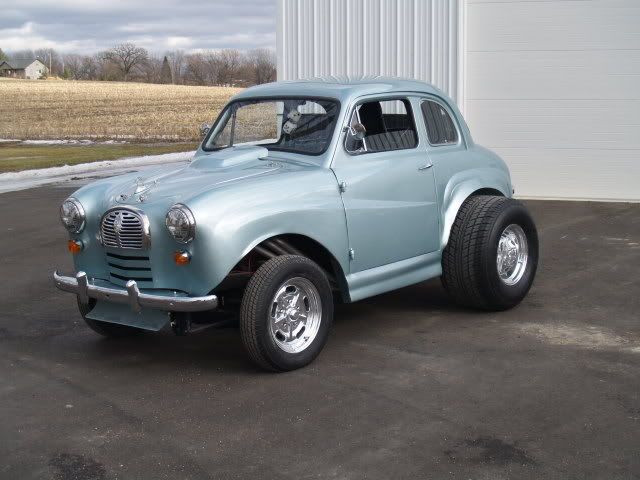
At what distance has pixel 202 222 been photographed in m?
5.85

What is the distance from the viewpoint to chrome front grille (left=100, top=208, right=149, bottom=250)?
20.0 ft

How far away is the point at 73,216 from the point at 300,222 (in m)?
1.55

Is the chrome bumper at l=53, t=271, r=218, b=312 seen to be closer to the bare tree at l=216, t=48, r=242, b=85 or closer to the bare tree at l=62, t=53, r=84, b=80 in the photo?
the bare tree at l=216, t=48, r=242, b=85

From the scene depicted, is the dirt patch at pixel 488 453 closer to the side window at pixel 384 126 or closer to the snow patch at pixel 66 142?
the side window at pixel 384 126

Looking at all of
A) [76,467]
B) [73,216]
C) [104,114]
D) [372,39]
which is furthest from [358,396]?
[104,114]

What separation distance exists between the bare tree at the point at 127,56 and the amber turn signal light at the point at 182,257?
116m

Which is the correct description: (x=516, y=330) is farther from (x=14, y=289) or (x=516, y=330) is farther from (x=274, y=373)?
(x=14, y=289)

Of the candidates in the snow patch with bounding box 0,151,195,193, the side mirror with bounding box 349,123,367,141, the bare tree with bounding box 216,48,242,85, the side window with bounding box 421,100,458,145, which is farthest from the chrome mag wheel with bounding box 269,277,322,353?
the bare tree with bounding box 216,48,242,85

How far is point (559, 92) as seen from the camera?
13836 millimetres

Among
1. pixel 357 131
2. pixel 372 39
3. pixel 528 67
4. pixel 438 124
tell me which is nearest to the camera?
pixel 357 131

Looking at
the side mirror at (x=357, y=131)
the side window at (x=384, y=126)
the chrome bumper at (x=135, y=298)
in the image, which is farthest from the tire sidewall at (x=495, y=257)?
the chrome bumper at (x=135, y=298)

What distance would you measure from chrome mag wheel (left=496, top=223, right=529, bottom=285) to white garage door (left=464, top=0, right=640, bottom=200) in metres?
6.42

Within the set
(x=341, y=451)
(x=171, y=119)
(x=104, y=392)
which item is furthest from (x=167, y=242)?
(x=171, y=119)

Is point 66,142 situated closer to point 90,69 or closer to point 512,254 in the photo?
point 512,254
